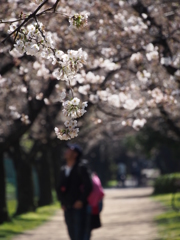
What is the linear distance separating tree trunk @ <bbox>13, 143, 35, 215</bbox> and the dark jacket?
499 inches

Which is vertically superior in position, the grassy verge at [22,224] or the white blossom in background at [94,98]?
the white blossom in background at [94,98]

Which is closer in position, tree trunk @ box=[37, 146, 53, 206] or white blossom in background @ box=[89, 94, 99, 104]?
white blossom in background @ box=[89, 94, 99, 104]

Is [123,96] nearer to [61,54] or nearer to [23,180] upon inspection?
[61,54]

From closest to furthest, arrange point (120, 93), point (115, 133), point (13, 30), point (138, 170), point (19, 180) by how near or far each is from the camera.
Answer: point (13, 30)
point (120, 93)
point (19, 180)
point (115, 133)
point (138, 170)

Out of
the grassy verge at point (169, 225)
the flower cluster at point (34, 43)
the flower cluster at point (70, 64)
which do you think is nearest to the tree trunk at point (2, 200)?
the grassy verge at point (169, 225)

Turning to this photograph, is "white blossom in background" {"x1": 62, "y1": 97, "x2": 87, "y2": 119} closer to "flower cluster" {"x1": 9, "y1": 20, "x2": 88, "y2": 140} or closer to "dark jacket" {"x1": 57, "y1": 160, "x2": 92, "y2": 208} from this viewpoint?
"flower cluster" {"x1": 9, "y1": 20, "x2": 88, "y2": 140}

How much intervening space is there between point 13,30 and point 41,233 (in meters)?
10.8

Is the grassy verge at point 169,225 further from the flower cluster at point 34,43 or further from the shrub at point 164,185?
the shrub at point 164,185

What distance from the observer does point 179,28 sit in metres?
11.9

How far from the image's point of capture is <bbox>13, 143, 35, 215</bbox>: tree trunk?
21.7 m

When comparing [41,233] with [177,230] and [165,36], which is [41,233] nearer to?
[177,230]

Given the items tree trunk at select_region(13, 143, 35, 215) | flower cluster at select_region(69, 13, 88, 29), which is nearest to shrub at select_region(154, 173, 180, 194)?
tree trunk at select_region(13, 143, 35, 215)

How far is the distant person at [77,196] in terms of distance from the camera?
8789mm

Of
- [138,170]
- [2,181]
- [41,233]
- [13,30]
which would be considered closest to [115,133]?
[138,170]
